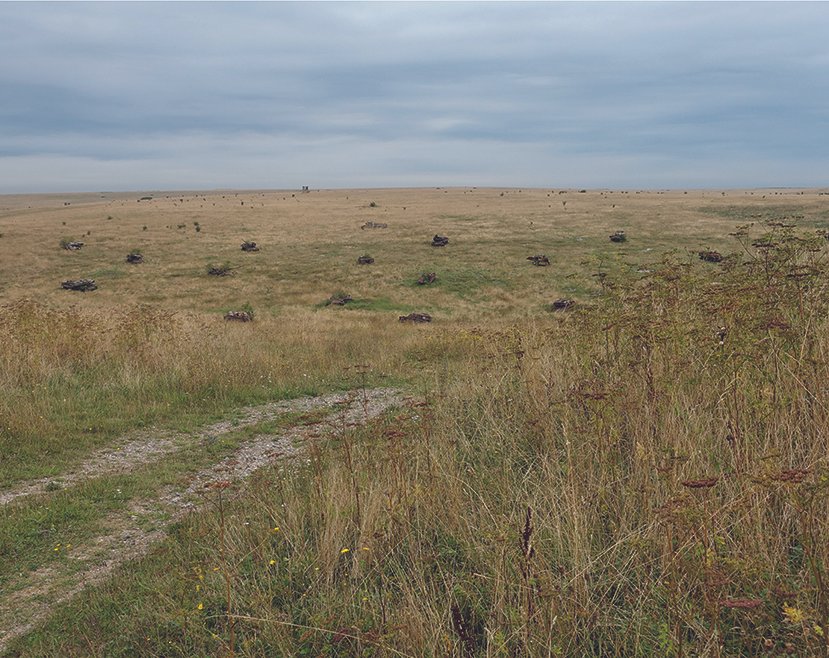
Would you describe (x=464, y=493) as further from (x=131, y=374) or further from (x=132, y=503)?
(x=131, y=374)

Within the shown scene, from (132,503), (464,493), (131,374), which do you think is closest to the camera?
(464,493)

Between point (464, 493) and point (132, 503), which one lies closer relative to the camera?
point (464, 493)

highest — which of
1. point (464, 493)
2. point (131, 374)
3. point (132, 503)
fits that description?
point (464, 493)

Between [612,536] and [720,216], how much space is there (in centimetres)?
5834

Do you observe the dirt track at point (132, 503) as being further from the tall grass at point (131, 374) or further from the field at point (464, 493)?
the tall grass at point (131, 374)

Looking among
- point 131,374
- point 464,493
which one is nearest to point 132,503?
point 464,493

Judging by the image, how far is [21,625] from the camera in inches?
181

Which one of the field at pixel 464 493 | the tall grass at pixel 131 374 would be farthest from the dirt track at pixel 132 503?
the tall grass at pixel 131 374

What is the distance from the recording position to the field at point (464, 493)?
299cm

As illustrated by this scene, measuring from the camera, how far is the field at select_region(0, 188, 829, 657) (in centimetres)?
299

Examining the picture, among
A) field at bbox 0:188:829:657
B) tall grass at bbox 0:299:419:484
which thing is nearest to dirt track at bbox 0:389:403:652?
field at bbox 0:188:829:657

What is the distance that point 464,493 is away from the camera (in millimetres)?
4418

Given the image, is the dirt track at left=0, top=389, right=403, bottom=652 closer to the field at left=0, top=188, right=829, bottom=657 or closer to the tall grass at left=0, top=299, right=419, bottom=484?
the field at left=0, top=188, right=829, bottom=657

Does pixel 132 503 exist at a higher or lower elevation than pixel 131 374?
lower
